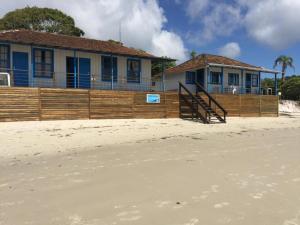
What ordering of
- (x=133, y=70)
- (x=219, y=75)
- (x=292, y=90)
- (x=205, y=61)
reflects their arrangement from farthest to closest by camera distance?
1. (x=292, y=90)
2. (x=219, y=75)
3. (x=205, y=61)
4. (x=133, y=70)

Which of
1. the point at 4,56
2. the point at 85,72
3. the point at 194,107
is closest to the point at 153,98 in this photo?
the point at 194,107

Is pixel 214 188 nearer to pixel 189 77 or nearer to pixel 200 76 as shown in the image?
pixel 189 77

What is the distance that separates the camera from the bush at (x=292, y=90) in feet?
153

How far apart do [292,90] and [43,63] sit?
3672cm

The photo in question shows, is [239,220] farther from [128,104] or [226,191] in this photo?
[128,104]

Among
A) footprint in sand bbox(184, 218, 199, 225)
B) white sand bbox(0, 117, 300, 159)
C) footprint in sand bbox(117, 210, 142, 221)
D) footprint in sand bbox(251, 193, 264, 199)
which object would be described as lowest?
footprint in sand bbox(184, 218, 199, 225)

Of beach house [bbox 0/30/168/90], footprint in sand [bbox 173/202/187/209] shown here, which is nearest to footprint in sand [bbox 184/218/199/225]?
footprint in sand [bbox 173/202/187/209]

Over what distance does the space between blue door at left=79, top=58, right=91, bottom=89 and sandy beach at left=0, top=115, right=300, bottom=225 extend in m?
8.56

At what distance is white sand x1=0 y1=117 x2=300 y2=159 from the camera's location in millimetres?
11567

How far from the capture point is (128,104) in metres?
20.6

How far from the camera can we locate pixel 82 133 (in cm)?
1484

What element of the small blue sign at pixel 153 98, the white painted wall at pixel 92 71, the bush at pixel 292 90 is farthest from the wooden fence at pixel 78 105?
the bush at pixel 292 90

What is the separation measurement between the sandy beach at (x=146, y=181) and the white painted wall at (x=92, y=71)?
7.57 metres

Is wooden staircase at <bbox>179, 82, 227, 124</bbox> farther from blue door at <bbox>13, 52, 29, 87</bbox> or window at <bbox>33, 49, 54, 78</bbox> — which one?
blue door at <bbox>13, 52, 29, 87</bbox>
